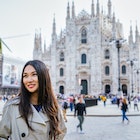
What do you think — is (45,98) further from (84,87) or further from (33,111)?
(84,87)

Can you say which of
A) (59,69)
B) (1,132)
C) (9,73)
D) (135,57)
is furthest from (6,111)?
(9,73)

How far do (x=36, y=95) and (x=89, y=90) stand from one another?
4536 cm

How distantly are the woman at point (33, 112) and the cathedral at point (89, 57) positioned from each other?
42.4m

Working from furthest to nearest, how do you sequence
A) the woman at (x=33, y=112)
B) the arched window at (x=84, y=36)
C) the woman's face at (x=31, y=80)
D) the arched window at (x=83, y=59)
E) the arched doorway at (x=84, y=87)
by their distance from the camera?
the arched window at (x=84, y=36)
the arched window at (x=83, y=59)
the arched doorway at (x=84, y=87)
the woman's face at (x=31, y=80)
the woman at (x=33, y=112)

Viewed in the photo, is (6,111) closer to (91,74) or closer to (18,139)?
(18,139)

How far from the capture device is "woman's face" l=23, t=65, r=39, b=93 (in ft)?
6.42

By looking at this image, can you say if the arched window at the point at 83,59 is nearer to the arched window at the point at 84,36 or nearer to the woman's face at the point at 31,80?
the arched window at the point at 84,36

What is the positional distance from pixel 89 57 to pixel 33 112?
150 ft

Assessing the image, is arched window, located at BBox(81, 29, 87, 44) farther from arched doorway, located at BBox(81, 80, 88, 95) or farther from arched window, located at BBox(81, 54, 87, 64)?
arched doorway, located at BBox(81, 80, 88, 95)

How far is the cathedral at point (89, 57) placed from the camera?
149 ft

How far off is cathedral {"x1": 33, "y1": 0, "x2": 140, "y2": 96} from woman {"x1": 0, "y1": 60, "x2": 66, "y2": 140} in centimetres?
4241

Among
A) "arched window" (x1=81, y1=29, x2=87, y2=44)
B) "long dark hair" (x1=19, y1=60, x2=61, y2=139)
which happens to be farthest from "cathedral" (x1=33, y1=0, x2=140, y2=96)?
"long dark hair" (x1=19, y1=60, x2=61, y2=139)

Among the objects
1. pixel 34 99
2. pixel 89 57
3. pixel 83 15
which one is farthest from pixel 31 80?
pixel 83 15

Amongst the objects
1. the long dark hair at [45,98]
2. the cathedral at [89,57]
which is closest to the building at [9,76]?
the cathedral at [89,57]
